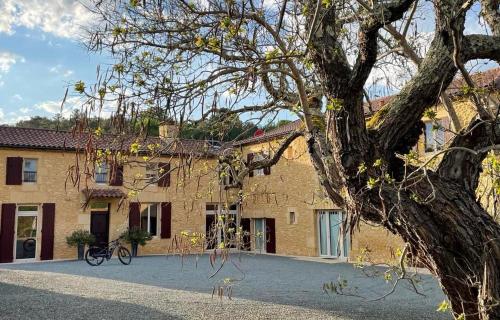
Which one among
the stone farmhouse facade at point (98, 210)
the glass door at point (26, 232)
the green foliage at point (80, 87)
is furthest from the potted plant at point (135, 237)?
the green foliage at point (80, 87)

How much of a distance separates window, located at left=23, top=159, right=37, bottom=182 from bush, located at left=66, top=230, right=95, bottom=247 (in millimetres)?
2659

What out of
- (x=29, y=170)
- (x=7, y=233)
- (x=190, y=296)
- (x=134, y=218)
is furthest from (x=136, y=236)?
(x=190, y=296)

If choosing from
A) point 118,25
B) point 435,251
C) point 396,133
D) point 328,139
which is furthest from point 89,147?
point 435,251

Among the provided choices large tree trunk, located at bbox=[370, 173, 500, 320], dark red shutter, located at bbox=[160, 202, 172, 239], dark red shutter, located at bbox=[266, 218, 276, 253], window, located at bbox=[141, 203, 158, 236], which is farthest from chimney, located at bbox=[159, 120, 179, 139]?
window, located at bbox=[141, 203, 158, 236]

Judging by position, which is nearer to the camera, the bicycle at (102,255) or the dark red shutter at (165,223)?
the bicycle at (102,255)

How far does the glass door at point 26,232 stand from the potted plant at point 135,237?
10.9ft

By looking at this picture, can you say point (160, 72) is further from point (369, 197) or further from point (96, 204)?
point (96, 204)

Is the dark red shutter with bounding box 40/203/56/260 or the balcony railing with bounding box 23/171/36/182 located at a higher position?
the balcony railing with bounding box 23/171/36/182

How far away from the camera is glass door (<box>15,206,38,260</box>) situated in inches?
658

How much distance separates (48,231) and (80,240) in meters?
1.25

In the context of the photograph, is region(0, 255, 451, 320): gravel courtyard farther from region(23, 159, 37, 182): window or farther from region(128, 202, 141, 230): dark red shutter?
region(128, 202, 141, 230): dark red shutter

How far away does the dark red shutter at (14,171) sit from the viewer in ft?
54.3

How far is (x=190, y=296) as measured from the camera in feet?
28.3

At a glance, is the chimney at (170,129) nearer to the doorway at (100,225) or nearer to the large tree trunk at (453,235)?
the large tree trunk at (453,235)
